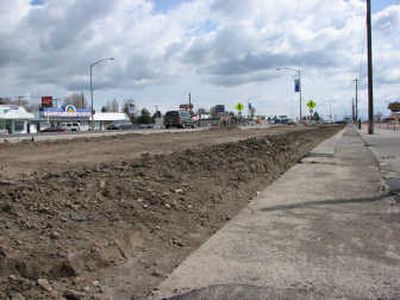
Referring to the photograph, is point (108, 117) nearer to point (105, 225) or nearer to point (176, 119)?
point (176, 119)

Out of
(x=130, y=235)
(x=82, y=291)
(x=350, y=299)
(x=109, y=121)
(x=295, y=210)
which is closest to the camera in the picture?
(x=350, y=299)

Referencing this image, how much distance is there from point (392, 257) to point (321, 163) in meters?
10.9

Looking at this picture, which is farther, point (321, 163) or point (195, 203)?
point (321, 163)

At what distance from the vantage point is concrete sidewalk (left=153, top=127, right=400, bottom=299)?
4246 millimetres

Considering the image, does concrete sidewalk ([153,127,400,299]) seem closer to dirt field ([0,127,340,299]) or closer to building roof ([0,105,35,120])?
dirt field ([0,127,340,299])

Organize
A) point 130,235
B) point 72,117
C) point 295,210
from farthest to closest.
Answer: point 72,117 < point 295,210 < point 130,235

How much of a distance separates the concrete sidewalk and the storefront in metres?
76.3

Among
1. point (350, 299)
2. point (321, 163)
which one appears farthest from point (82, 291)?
point (321, 163)

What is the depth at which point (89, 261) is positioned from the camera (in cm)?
484

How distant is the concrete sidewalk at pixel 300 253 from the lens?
4.25 m

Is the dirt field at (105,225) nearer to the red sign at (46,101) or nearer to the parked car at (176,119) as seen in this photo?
the parked car at (176,119)

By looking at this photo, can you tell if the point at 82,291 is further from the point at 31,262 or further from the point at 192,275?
the point at 192,275

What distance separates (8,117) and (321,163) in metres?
72.9

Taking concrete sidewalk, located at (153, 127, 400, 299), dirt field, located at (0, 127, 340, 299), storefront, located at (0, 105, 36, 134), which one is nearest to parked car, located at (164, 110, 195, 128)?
storefront, located at (0, 105, 36, 134)
